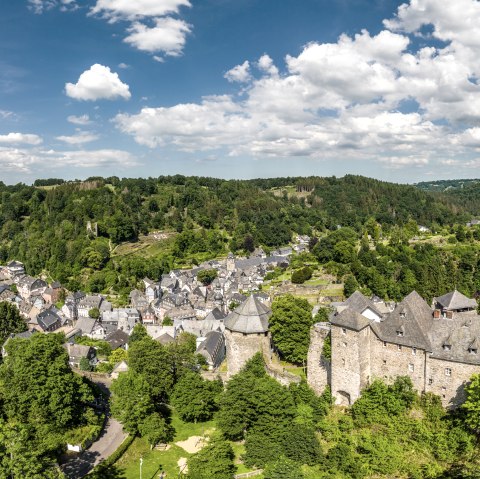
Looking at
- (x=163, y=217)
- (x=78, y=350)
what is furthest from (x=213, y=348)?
(x=163, y=217)

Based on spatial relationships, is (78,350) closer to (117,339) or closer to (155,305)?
(117,339)

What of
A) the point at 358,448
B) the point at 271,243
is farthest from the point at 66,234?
the point at 358,448

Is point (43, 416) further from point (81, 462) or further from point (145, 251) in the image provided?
point (145, 251)

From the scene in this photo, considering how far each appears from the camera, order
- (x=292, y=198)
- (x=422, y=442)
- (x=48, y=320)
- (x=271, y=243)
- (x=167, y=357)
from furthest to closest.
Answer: (x=292, y=198) < (x=271, y=243) < (x=48, y=320) < (x=167, y=357) < (x=422, y=442)

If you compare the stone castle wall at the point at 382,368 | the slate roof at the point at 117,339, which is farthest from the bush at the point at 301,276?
the stone castle wall at the point at 382,368

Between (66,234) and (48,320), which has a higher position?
(66,234)

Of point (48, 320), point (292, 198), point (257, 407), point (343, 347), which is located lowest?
point (48, 320)

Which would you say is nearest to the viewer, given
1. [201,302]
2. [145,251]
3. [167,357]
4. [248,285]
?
[167,357]
